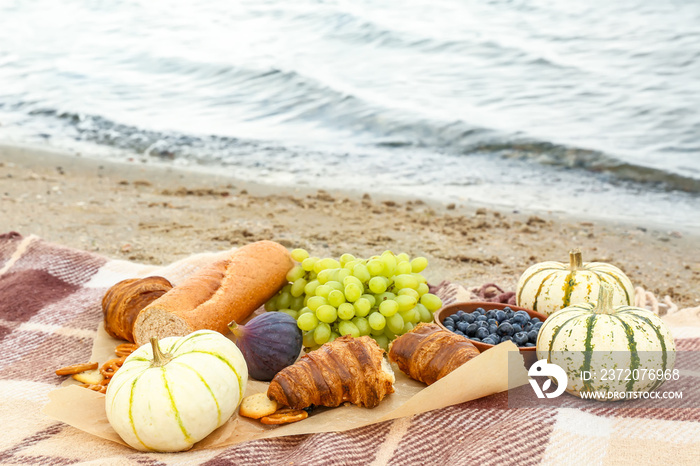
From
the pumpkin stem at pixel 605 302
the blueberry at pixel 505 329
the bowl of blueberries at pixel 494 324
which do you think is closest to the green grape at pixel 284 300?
the bowl of blueberries at pixel 494 324

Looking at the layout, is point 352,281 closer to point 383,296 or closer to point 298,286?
point 383,296

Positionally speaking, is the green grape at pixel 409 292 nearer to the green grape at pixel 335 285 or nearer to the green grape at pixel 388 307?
the green grape at pixel 388 307

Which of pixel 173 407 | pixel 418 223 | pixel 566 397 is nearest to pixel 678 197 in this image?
pixel 418 223

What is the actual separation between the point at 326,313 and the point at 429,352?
39 cm

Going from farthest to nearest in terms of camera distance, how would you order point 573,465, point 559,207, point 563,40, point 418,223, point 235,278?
point 563,40 → point 559,207 → point 418,223 → point 235,278 → point 573,465

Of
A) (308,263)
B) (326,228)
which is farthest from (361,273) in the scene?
(326,228)

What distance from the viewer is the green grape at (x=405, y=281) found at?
8.10 ft

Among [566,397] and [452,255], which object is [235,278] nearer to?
[566,397]

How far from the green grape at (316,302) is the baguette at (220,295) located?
0.31 meters

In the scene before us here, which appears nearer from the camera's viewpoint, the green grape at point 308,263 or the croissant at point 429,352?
the croissant at point 429,352

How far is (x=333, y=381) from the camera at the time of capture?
79.1 inches

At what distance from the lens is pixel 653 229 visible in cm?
574

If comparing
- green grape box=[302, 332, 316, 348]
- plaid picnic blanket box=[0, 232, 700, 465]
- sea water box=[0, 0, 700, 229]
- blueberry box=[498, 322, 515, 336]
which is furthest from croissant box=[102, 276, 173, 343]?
sea water box=[0, 0, 700, 229]

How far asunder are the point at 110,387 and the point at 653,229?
16.6ft
